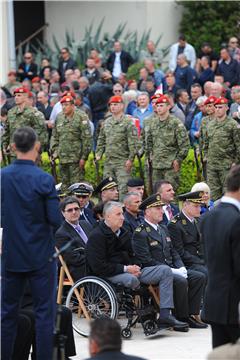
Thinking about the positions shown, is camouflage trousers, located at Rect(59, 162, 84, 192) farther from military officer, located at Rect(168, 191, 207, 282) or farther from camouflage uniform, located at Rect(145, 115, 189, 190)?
military officer, located at Rect(168, 191, 207, 282)

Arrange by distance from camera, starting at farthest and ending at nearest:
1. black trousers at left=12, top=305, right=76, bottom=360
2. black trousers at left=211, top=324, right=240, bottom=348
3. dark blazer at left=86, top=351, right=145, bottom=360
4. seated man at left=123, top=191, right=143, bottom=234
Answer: seated man at left=123, top=191, right=143, bottom=234 < black trousers at left=12, top=305, right=76, bottom=360 < black trousers at left=211, top=324, right=240, bottom=348 < dark blazer at left=86, top=351, right=145, bottom=360

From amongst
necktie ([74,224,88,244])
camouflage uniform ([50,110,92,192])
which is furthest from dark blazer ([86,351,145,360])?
camouflage uniform ([50,110,92,192])

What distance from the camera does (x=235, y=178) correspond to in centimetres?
732

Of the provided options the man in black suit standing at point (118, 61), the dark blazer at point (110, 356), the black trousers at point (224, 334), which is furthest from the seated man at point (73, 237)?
the man in black suit standing at point (118, 61)

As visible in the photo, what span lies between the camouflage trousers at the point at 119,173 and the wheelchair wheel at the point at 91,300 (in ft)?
17.2

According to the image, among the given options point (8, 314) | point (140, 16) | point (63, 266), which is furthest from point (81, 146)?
point (140, 16)

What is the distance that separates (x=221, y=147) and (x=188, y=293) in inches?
186

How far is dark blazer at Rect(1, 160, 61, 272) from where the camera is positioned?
25.4 ft

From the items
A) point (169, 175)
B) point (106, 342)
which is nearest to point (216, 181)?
point (169, 175)

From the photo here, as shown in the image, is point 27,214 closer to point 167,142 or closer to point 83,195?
point 83,195

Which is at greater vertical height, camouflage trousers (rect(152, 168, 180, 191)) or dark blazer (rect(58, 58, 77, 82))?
dark blazer (rect(58, 58, 77, 82))

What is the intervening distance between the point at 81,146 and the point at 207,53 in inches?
303

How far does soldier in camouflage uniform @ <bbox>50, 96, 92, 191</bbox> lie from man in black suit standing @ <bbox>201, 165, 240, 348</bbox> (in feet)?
27.8

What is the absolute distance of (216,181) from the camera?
594 inches
